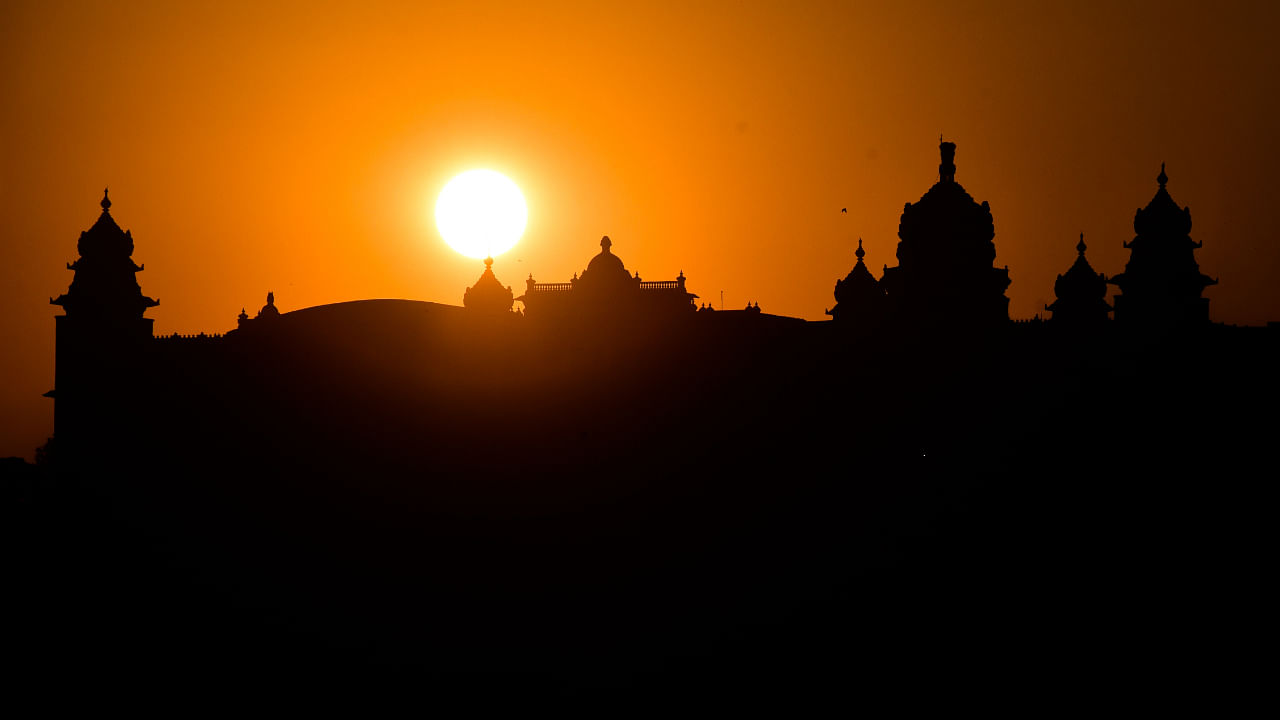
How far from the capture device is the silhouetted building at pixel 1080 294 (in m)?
62.4

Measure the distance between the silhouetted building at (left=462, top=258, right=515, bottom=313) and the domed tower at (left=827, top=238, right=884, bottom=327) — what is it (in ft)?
55.6

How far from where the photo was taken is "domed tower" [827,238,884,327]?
67062mm

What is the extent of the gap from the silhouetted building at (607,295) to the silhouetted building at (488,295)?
263 cm

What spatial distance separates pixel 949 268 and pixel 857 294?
32.6 ft

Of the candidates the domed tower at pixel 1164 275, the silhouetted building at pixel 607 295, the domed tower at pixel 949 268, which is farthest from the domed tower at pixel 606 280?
the domed tower at pixel 1164 275

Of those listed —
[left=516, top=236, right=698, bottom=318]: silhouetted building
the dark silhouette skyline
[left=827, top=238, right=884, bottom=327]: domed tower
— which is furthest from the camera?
[left=516, top=236, right=698, bottom=318]: silhouetted building

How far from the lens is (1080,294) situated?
63.3m

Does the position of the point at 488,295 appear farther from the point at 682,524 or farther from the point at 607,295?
the point at 682,524

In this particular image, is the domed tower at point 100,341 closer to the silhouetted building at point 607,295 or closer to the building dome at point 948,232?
the silhouetted building at point 607,295

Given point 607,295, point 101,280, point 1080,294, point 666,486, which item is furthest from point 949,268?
point 101,280

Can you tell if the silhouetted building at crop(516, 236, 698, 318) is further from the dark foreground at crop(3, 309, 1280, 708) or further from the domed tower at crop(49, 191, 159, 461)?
the domed tower at crop(49, 191, 159, 461)

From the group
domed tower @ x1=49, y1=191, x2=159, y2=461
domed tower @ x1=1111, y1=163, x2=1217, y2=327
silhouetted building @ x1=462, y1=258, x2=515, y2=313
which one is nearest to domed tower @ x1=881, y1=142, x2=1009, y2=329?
domed tower @ x1=1111, y1=163, x2=1217, y2=327

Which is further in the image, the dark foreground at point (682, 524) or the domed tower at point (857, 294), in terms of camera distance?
the domed tower at point (857, 294)

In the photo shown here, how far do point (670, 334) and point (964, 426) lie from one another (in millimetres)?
15939
